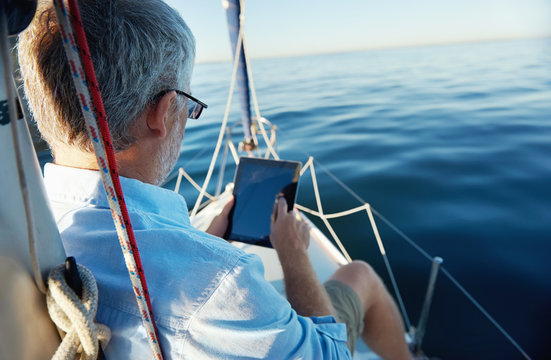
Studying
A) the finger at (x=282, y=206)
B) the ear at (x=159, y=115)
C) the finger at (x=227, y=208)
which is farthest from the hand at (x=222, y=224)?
the ear at (x=159, y=115)

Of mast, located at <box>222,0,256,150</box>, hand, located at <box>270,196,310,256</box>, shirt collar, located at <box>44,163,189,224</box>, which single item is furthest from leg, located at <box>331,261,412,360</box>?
mast, located at <box>222,0,256,150</box>

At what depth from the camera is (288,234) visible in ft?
3.37

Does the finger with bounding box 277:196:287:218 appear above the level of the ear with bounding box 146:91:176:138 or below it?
below

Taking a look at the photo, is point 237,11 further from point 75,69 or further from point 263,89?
point 263,89

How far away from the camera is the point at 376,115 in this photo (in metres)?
4.93

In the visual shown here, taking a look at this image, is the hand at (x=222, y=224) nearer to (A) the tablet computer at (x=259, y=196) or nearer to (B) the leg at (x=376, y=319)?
(A) the tablet computer at (x=259, y=196)

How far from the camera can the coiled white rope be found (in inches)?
13.7

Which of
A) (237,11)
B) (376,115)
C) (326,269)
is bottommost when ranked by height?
(326,269)

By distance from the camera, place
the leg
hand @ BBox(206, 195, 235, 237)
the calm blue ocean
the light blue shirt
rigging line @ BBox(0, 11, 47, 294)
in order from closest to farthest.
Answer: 1. rigging line @ BBox(0, 11, 47, 294)
2. the light blue shirt
3. the leg
4. hand @ BBox(206, 195, 235, 237)
5. the calm blue ocean

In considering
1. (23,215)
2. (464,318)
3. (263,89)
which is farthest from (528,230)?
(263,89)

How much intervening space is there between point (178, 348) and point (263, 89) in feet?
25.3

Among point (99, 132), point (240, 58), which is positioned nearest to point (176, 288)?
point (99, 132)

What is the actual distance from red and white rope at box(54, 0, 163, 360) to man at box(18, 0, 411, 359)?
4 cm

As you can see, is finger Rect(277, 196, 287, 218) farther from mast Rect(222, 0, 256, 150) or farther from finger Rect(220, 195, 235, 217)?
mast Rect(222, 0, 256, 150)
